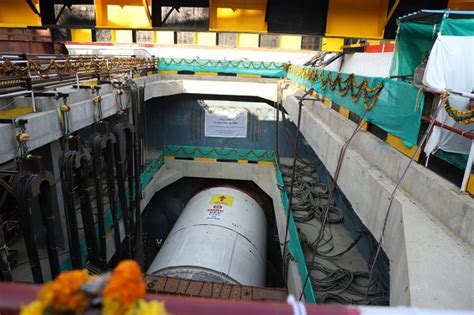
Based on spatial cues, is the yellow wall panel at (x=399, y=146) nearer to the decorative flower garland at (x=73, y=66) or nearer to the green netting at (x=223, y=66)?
the decorative flower garland at (x=73, y=66)

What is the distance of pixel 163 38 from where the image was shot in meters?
20.0

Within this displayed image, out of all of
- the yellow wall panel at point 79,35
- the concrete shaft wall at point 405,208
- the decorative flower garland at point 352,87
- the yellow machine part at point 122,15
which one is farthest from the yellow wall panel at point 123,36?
the decorative flower garland at point 352,87

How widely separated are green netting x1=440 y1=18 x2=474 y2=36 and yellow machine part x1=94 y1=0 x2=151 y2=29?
6.70 metres

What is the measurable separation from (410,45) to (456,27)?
4.20ft

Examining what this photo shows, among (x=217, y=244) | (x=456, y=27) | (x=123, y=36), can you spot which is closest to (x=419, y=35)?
(x=456, y=27)

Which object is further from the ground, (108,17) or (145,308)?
(108,17)

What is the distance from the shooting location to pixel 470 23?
170 inches

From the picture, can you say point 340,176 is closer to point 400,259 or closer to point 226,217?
point 400,259

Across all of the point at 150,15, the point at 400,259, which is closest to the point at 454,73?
the point at 400,259

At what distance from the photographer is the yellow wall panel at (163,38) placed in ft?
65.3

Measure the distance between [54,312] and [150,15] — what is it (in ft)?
28.1

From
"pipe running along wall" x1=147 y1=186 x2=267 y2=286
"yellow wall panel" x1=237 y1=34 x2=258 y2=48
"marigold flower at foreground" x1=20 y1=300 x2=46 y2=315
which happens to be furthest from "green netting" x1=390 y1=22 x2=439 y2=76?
"yellow wall panel" x1=237 y1=34 x2=258 y2=48

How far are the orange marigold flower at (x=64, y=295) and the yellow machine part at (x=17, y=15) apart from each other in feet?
31.9

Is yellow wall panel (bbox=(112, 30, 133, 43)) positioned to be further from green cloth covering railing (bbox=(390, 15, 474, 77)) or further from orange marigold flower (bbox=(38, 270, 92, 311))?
orange marigold flower (bbox=(38, 270, 92, 311))
